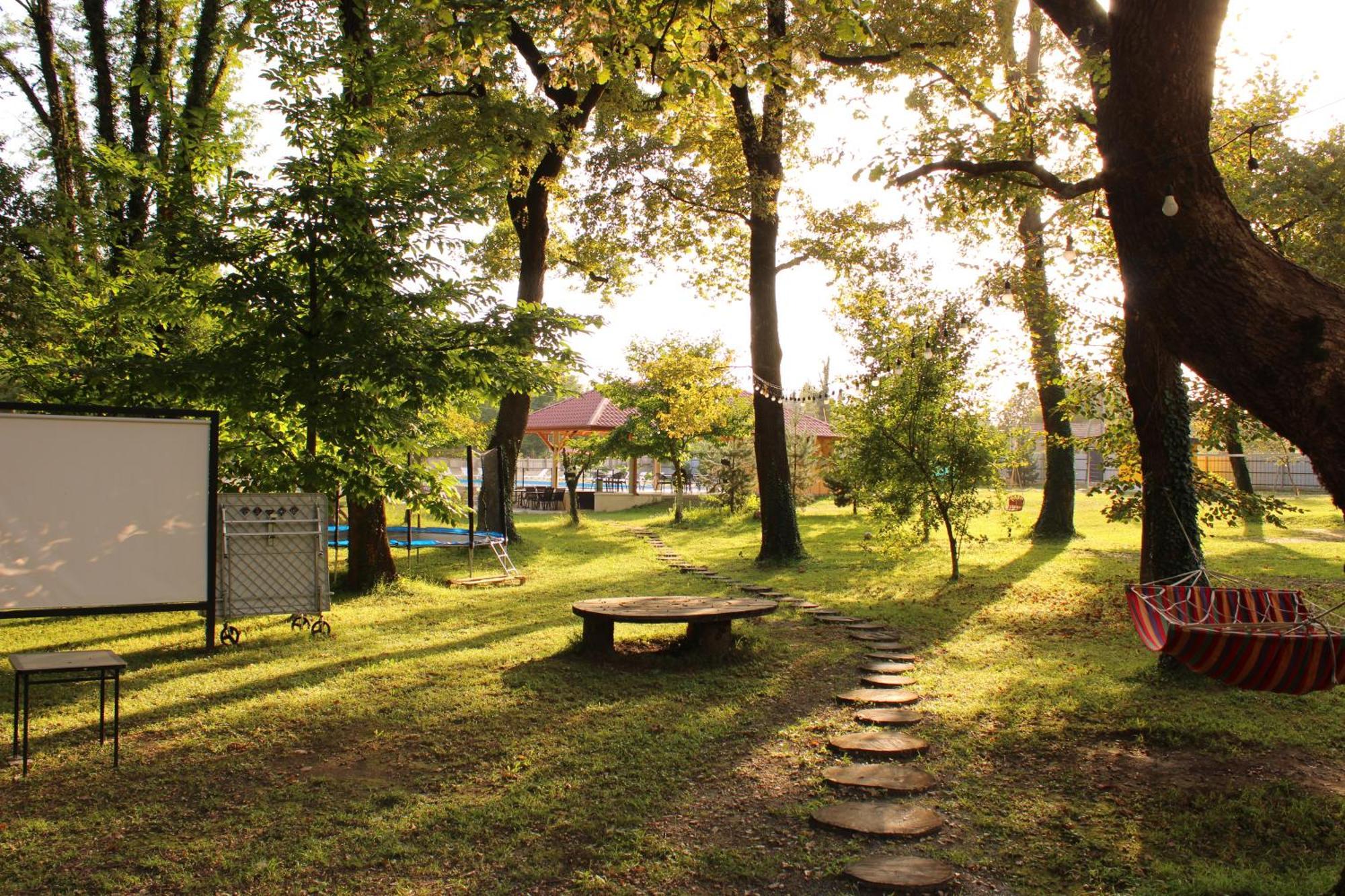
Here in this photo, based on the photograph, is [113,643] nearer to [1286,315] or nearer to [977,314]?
[1286,315]

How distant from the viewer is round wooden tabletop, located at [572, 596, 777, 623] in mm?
6508

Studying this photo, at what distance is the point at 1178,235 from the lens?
3592 millimetres

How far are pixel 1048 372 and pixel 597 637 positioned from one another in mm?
Answer: 6983

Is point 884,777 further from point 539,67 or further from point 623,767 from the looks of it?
point 539,67

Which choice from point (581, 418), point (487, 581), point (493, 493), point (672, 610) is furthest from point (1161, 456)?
point (581, 418)

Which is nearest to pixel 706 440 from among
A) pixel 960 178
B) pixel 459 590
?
pixel 459 590

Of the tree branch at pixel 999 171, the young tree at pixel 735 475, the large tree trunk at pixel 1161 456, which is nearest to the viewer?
the tree branch at pixel 999 171

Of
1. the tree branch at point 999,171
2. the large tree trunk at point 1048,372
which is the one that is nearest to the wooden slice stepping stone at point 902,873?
the tree branch at point 999,171

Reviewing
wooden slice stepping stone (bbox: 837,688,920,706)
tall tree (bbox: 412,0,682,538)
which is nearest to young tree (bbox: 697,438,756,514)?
tall tree (bbox: 412,0,682,538)

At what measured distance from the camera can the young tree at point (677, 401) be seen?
22328mm

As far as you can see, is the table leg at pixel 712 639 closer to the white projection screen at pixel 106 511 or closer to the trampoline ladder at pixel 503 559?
the white projection screen at pixel 106 511

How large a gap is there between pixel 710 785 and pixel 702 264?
13.8 metres

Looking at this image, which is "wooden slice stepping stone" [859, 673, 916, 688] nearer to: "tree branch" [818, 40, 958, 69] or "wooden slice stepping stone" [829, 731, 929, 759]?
"wooden slice stepping stone" [829, 731, 929, 759]

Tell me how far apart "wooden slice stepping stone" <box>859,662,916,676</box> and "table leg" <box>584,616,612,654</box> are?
2047 millimetres
